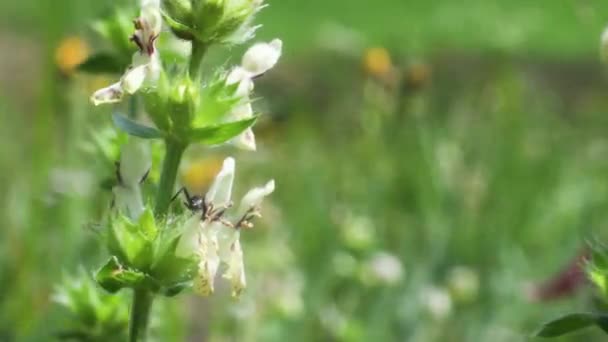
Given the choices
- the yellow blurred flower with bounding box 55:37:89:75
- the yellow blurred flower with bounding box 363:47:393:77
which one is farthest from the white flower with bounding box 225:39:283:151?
the yellow blurred flower with bounding box 363:47:393:77

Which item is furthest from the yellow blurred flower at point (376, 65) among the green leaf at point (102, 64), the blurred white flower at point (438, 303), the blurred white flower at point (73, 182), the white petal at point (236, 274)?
the white petal at point (236, 274)

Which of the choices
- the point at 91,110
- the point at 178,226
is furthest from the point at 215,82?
the point at 91,110

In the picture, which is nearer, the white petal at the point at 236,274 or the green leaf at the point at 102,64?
the white petal at the point at 236,274

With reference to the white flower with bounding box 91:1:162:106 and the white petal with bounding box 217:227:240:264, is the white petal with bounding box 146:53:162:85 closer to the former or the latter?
the white flower with bounding box 91:1:162:106

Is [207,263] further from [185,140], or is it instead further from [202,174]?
[202,174]

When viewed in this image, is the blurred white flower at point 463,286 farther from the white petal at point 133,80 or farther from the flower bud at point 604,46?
the white petal at point 133,80
